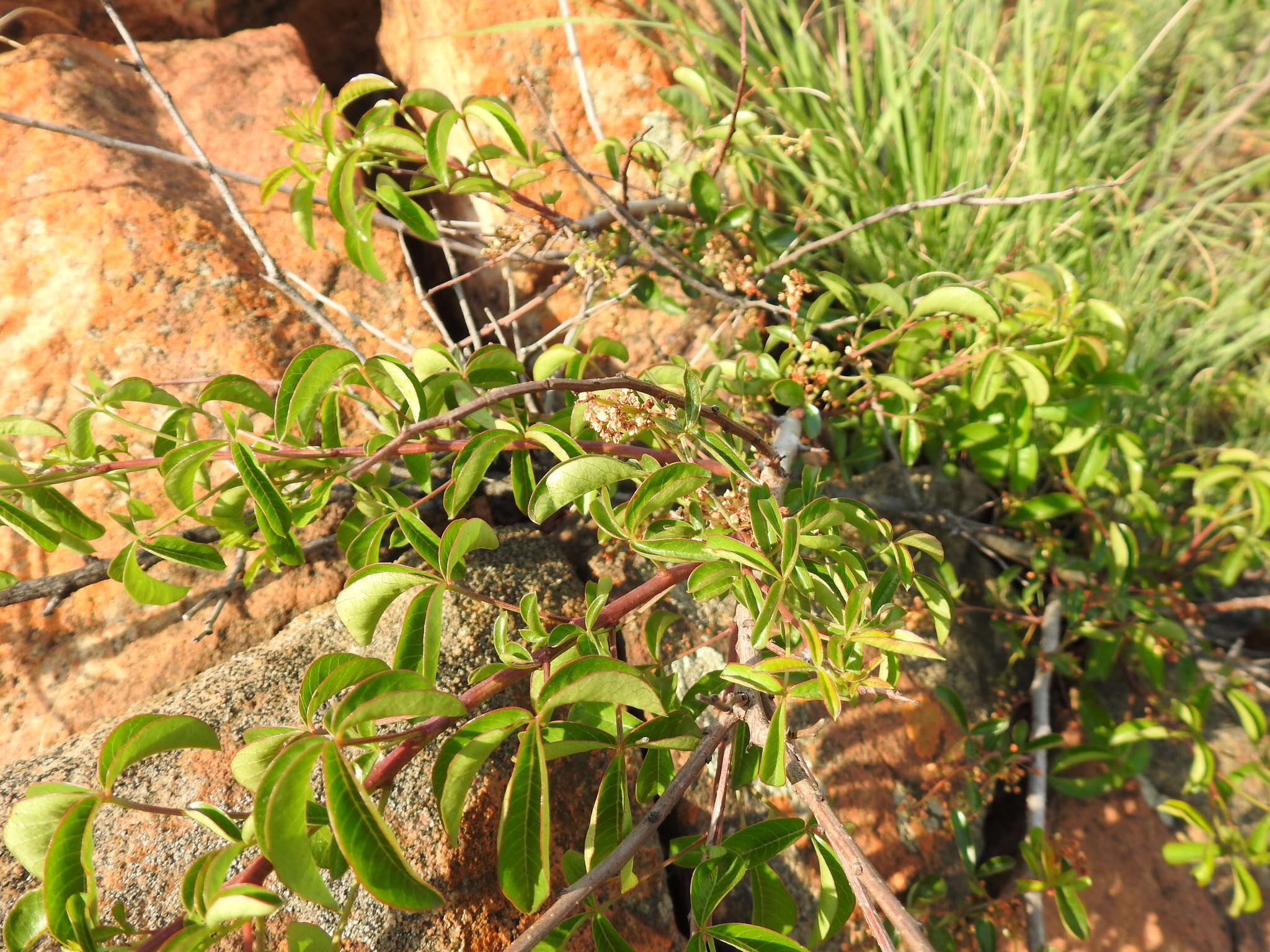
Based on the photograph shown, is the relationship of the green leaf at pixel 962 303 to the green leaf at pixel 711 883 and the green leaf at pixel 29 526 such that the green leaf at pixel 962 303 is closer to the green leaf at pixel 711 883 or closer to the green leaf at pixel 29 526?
the green leaf at pixel 711 883

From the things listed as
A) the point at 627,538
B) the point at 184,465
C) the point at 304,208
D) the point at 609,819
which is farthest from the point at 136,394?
the point at 609,819

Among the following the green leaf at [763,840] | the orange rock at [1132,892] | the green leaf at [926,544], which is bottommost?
the orange rock at [1132,892]

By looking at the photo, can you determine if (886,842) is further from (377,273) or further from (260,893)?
(377,273)

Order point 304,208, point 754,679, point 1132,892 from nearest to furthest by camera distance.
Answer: point 754,679
point 304,208
point 1132,892

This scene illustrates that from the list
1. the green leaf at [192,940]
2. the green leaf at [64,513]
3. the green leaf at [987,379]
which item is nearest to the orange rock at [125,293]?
the green leaf at [64,513]

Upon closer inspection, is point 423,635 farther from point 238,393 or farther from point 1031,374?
point 1031,374

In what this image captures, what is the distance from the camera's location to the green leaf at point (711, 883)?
78 centimetres

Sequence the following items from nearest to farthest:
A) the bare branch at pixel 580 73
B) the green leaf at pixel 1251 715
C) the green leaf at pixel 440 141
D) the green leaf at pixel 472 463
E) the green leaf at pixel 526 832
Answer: the green leaf at pixel 526 832 < the green leaf at pixel 472 463 < the green leaf at pixel 440 141 < the green leaf at pixel 1251 715 < the bare branch at pixel 580 73

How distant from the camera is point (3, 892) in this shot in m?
0.89

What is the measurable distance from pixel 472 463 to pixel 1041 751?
135 centimetres

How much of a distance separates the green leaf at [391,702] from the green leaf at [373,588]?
0.12 m

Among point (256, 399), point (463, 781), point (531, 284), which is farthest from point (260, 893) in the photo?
point (531, 284)

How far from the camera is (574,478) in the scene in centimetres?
80

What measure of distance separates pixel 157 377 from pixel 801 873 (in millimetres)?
1443
